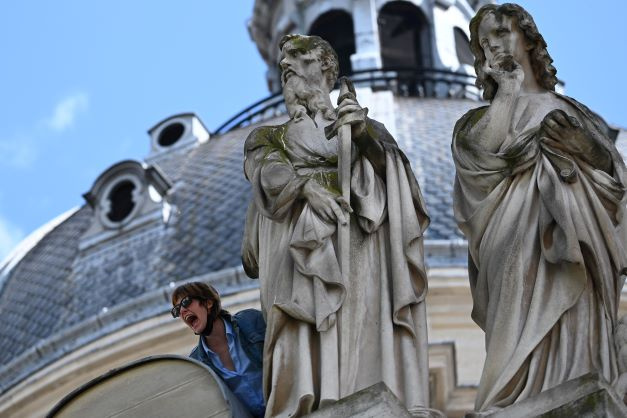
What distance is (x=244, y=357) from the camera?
533 inches

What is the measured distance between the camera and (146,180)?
1527 inches

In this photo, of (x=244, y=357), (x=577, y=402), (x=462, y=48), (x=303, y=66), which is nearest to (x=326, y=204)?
(x=244, y=357)

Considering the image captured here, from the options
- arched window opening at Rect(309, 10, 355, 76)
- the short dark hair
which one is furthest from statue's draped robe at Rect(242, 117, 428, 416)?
arched window opening at Rect(309, 10, 355, 76)

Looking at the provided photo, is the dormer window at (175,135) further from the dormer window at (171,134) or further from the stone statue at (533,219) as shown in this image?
the stone statue at (533,219)

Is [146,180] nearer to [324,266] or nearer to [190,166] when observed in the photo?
[190,166]

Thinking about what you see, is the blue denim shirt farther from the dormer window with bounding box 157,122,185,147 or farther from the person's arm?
the dormer window with bounding box 157,122,185,147

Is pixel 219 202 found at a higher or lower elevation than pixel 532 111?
higher

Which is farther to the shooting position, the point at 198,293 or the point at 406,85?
the point at 406,85

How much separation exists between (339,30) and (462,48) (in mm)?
2463

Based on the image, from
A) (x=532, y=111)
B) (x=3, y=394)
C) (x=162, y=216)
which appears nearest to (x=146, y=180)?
(x=162, y=216)

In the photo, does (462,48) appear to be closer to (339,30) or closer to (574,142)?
(339,30)

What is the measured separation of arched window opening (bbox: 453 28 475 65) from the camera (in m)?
45.9

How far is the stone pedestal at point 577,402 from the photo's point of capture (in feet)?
36.6

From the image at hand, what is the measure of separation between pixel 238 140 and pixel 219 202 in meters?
3.45
